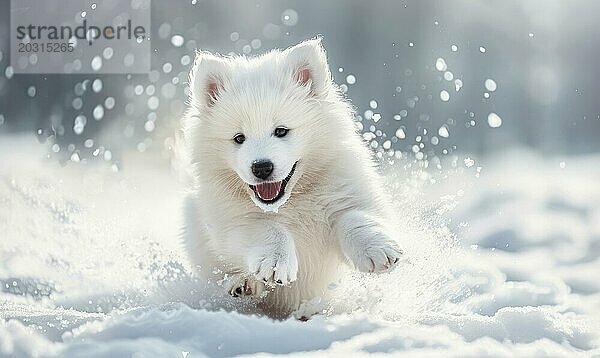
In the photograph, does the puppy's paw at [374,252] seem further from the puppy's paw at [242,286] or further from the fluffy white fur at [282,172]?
the puppy's paw at [242,286]

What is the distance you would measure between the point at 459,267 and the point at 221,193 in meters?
1.74

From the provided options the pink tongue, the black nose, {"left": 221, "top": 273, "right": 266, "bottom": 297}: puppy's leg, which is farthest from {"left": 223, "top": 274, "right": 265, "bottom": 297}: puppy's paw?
the black nose

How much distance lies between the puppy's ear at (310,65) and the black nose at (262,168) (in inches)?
24.1

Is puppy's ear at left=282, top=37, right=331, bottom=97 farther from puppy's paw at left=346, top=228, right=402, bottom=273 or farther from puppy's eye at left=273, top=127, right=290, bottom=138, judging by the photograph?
puppy's paw at left=346, top=228, right=402, bottom=273

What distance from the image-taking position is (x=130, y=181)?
223 inches

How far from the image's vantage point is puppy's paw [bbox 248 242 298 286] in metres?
3.81

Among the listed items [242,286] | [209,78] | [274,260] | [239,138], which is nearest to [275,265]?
[274,260]

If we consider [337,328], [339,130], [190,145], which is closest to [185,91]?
[190,145]

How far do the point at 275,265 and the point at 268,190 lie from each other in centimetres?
40

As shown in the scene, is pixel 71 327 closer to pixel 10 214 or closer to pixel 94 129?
pixel 10 214

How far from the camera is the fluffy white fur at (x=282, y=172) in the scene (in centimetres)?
409

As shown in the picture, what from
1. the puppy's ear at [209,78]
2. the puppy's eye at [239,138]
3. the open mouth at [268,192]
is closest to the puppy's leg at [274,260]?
the open mouth at [268,192]

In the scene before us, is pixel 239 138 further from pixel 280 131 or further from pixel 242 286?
pixel 242 286

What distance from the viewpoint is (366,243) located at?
Answer: 156 inches
